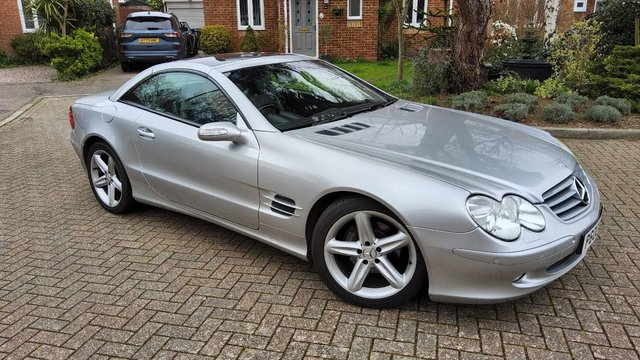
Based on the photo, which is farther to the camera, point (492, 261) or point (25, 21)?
point (25, 21)

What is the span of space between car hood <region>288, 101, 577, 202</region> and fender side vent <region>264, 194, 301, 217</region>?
431 mm

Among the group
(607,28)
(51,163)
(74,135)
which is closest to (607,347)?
(74,135)

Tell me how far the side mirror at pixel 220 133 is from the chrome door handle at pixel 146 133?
828 mm

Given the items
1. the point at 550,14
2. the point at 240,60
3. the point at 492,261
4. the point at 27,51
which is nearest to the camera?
the point at 492,261

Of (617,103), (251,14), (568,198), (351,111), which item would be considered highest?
(251,14)

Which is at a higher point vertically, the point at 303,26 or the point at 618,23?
the point at 618,23

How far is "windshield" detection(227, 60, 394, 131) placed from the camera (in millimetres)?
3789

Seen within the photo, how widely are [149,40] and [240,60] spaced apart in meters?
12.5

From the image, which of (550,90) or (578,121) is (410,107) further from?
(550,90)

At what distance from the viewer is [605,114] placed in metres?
7.38

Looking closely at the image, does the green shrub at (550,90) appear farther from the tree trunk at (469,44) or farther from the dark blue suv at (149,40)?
the dark blue suv at (149,40)

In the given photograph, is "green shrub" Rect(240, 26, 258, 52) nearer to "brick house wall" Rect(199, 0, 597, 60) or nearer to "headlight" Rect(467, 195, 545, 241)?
"brick house wall" Rect(199, 0, 597, 60)

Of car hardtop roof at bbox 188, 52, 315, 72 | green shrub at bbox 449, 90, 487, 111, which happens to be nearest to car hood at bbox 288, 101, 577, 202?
car hardtop roof at bbox 188, 52, 315, 72

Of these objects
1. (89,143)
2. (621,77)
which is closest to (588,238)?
(89,143)
